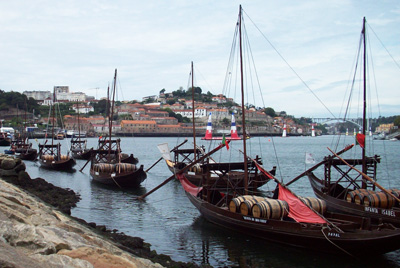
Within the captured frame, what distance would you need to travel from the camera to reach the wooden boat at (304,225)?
1756 cm

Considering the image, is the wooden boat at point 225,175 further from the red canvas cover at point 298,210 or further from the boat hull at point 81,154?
the boat hull at point 81,154

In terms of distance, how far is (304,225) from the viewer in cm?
1928

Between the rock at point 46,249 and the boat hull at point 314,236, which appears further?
the boat hull at point 314,236

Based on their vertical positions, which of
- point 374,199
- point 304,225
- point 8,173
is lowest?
point 304,225

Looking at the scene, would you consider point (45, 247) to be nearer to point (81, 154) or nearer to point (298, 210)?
point (298, 210)

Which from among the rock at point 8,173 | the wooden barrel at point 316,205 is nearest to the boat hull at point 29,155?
the rock at point 8,173

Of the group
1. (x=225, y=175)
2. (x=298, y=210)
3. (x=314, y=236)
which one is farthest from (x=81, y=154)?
(x=314, y=236)

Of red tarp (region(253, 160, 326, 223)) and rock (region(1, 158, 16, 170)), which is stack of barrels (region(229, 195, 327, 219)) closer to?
red tarp (region(253, 160, 326, 223))

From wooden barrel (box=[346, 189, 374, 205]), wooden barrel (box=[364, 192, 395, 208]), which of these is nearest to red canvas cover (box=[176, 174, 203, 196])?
wooden barrel (box=[346, 189, 374, 205])

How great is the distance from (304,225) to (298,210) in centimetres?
112

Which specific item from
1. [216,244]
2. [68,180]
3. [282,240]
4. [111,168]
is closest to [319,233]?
[282,240]

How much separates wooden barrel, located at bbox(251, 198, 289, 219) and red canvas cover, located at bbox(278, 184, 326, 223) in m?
0.29

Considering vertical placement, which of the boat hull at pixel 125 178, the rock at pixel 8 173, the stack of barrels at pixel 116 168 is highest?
the rock at pixel 8 173

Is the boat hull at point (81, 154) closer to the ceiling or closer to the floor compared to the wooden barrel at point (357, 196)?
closer to the floor
